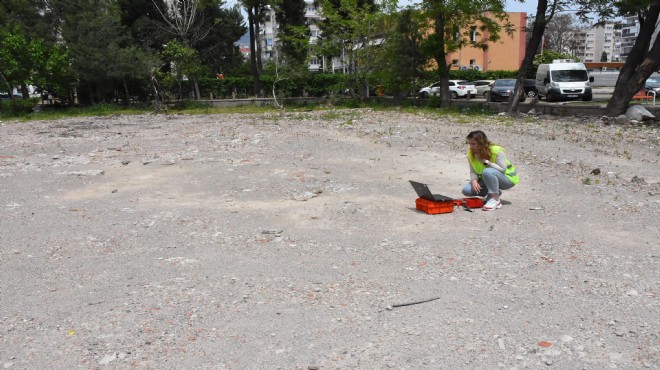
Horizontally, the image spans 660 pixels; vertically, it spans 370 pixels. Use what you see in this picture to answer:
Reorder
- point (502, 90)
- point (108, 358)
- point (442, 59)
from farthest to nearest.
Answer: point (502, 90) → point (442, 59) → point (108, 358)

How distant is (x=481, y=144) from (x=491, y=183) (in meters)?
0.51

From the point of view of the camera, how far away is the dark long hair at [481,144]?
6.85 metres

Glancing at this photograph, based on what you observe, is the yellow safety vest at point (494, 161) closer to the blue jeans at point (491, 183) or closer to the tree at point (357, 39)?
the blue jeans at point (491, 183)

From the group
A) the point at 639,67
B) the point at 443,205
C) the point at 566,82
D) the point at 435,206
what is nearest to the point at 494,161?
the point at 443,205

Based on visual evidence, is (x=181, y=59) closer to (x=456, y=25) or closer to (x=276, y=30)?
(x=456, y=25)

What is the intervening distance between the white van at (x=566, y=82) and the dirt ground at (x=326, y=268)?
1635 centimetres

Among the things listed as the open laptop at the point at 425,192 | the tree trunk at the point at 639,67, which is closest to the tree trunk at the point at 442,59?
the tree trunk at the point at 639,67

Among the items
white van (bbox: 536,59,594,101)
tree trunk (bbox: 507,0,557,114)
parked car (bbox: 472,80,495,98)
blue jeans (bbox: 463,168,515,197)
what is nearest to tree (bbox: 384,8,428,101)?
tree trunk (bbox: 507,0,557,114)

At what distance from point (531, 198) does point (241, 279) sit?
4621mm

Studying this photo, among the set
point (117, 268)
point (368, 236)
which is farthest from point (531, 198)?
point (117, 268)

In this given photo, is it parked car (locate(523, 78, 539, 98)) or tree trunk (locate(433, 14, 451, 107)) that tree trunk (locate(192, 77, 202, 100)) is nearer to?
tree trunk (locate(433, 14, 451, 107))

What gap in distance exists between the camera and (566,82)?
85.5ft

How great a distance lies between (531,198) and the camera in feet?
24.9

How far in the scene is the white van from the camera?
25844 mm
